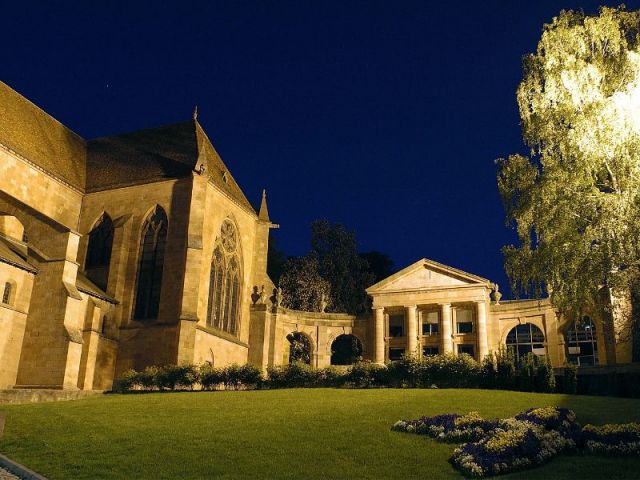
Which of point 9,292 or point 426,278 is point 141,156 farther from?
point 426,278

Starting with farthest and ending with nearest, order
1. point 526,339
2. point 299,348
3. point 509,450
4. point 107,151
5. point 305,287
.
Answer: point 305,287
point 299,348
point 526,339
point 107,151
point 509,450

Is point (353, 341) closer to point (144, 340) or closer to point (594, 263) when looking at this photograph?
point (144, 340)

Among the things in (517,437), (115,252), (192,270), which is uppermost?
(115,252)

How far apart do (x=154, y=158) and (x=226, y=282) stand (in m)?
9.05

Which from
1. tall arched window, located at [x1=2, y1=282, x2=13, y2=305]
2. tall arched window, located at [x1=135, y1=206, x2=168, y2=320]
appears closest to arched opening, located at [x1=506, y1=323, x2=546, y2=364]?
tall arched window, located at [x1=135, y1=206, x2=168, y2=320]

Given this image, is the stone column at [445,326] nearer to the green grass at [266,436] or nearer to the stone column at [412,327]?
the stone column at [412,327]

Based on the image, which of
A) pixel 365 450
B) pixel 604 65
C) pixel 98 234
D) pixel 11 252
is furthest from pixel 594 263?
pixel 98 234

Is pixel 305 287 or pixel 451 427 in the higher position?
pixel 305 287

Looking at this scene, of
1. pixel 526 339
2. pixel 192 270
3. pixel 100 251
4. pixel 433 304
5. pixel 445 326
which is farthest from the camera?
pixel 526 339

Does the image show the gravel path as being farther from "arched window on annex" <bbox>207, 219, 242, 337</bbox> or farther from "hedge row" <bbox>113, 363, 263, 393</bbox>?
"arched window on annex" <bbox>207, 219, 242, 337</bbox>

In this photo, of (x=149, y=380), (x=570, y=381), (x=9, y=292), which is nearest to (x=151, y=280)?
(x=149, y=380)

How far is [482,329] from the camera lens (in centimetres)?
4384

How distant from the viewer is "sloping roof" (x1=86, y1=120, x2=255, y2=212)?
37.4m

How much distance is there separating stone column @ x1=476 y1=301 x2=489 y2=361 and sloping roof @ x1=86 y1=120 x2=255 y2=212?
1781 cm
